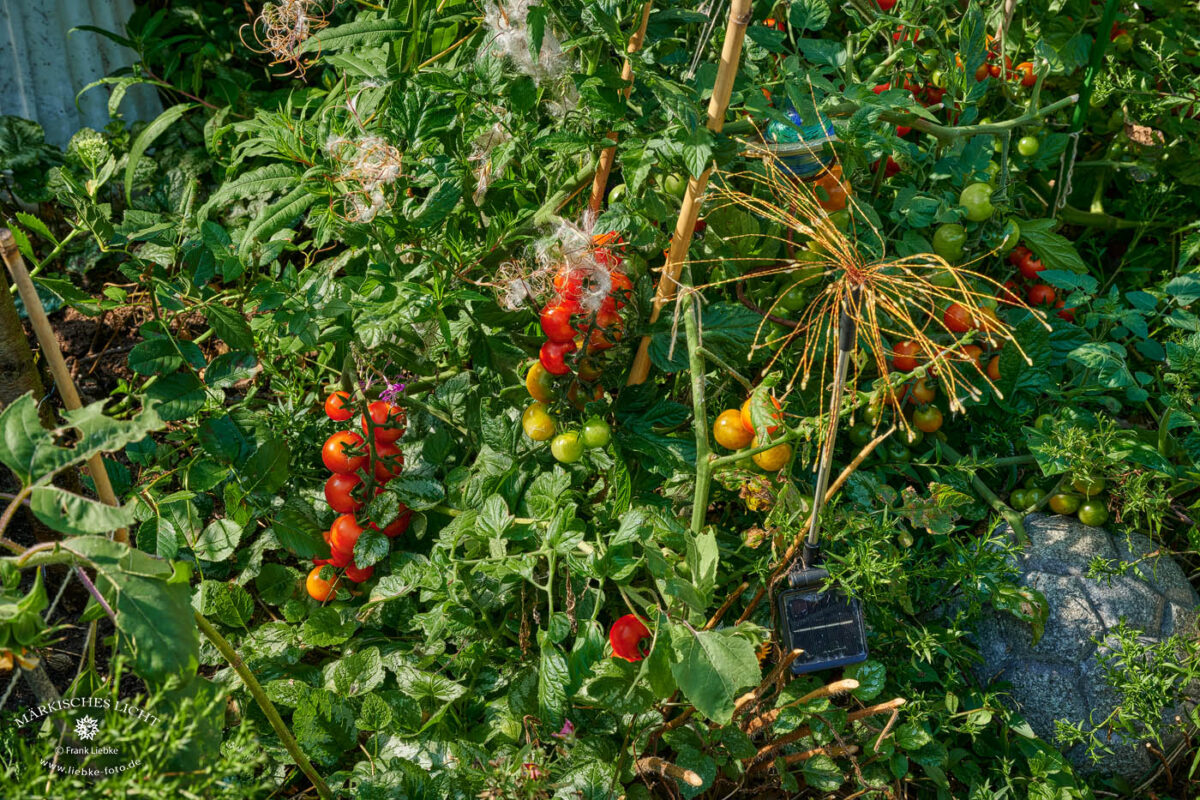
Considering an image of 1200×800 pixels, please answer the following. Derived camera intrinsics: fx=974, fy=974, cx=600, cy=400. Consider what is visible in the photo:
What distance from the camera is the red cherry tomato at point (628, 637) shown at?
62.4 inches

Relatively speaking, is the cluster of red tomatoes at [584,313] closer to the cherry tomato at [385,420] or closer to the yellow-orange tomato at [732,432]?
the yellow-orange tomato at [732,432]

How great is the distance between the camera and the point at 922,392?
1907 mm

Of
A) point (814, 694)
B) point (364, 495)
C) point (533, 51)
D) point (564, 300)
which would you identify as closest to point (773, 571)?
point (814, 694)

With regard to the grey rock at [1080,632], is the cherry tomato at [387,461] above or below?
above

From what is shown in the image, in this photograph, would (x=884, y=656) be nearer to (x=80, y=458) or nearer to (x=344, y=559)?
(x=344, y=559)

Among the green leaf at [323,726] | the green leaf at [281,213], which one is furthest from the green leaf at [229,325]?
the green leaf at [323,726]

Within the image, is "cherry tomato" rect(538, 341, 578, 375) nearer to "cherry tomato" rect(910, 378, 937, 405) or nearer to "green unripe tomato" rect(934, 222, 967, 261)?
"cherry tomato" rect(910, 378, 937, 405)

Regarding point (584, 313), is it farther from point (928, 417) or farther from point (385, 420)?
point (928, 417)

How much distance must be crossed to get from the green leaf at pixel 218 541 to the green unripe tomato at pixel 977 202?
152 cm

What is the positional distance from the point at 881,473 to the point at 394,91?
44.9 inches

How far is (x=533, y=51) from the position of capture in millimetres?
1484

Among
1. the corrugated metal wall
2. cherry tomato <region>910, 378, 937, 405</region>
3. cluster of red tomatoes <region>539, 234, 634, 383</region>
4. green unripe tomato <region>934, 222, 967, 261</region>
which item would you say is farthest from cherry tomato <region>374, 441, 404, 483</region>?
the corrugated metal wall

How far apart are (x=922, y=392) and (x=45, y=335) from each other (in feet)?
4.95

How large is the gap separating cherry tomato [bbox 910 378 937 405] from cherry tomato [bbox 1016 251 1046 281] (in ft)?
1.50
